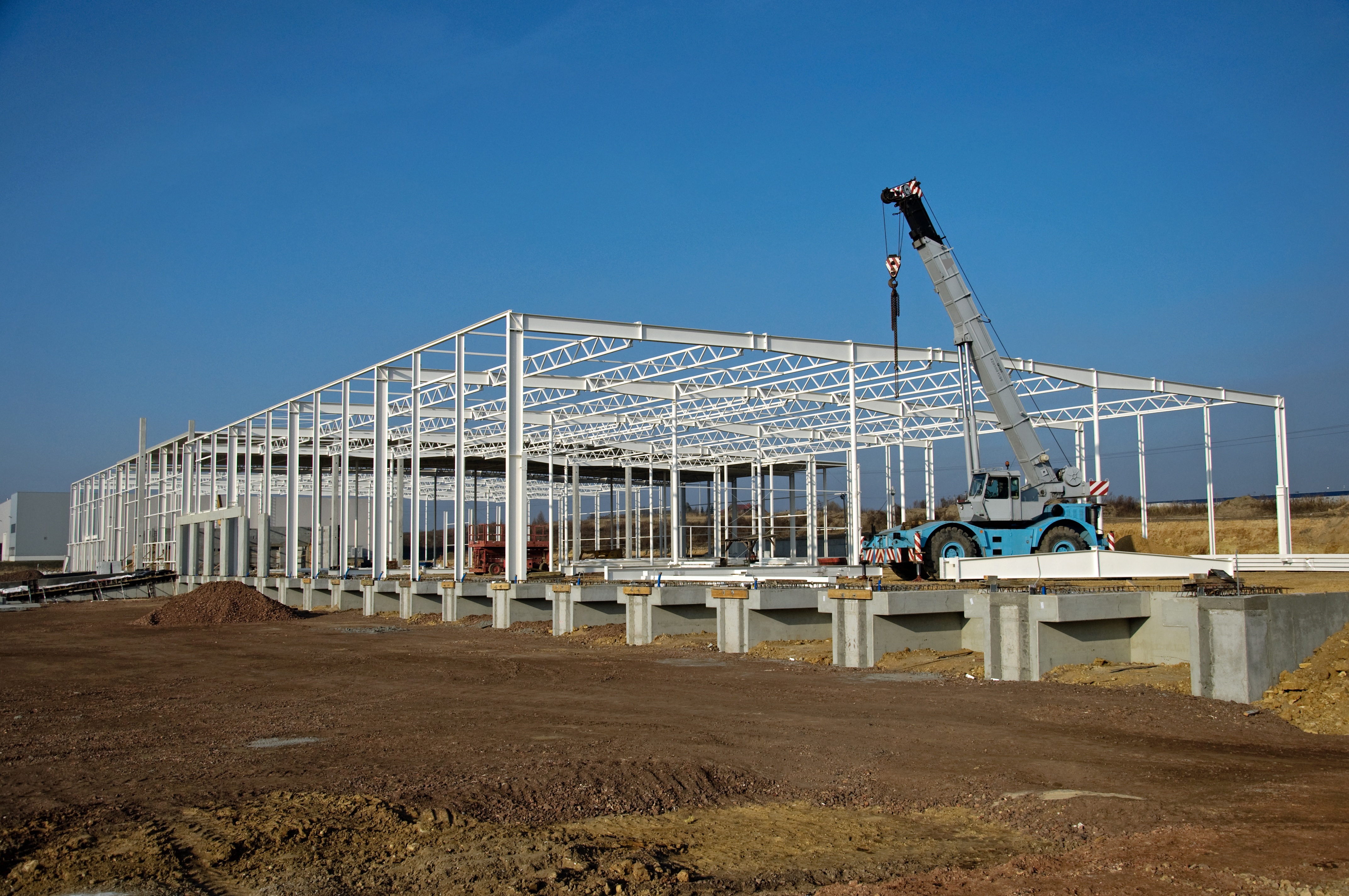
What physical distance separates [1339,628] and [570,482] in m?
46.2

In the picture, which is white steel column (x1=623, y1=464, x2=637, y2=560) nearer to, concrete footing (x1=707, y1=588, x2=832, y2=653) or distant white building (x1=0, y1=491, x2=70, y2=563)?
concrete footing (x1=707, y1=588, x2=832, y2=653)

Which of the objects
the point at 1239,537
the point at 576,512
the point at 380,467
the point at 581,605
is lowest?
the point at 581,605

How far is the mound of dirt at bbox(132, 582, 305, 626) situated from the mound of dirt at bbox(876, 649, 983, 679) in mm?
21970

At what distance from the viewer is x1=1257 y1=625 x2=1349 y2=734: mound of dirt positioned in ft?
34.2

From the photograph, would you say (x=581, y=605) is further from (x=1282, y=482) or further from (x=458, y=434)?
(x=1282, y=482)

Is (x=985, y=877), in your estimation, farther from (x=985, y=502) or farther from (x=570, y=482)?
(x=570, y=482)

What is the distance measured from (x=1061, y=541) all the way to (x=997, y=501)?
1.60 metres

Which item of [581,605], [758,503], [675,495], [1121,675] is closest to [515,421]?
[581,605]

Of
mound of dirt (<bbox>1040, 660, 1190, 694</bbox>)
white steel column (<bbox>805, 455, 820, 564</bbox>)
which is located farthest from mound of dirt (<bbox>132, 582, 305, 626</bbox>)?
mound of dirt (<bbox>1040, 660, 1190, 694</bbox>)

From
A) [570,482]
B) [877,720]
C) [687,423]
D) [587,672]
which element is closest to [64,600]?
[570,482]

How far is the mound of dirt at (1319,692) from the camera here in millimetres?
10438

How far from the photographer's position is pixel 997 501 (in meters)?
20.9

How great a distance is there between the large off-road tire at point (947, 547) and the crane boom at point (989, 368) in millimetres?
2389

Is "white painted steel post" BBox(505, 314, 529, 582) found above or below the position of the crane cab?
above
